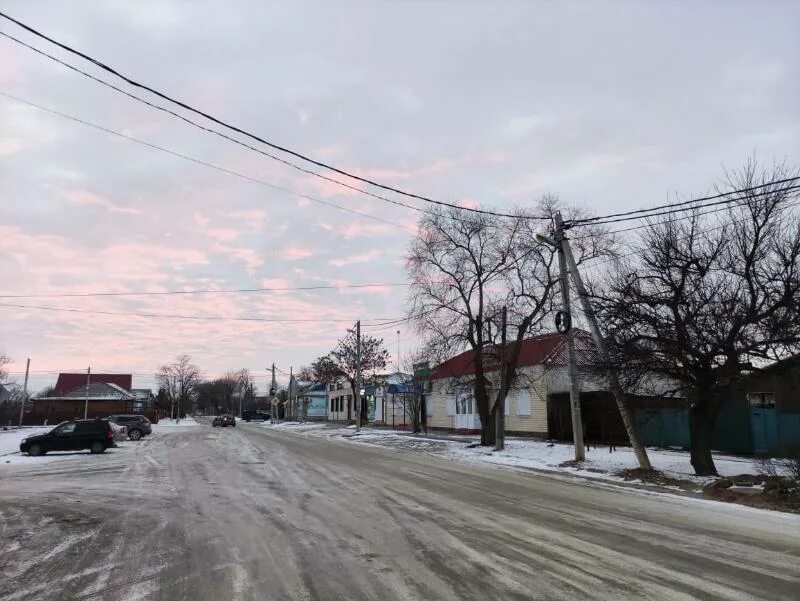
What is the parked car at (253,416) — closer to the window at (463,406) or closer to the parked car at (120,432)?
the parked car at (120,432)

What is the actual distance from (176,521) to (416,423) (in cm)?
3213

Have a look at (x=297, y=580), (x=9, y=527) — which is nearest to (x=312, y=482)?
(x=9, y=527)

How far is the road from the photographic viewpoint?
6.02 metres

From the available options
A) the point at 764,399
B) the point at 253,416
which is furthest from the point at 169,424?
the point at 764,399

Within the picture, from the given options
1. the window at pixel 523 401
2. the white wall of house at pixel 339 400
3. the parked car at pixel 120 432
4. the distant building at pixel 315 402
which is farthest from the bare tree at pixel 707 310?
the distant building at pixel 315 402

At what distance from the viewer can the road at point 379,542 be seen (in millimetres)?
6016

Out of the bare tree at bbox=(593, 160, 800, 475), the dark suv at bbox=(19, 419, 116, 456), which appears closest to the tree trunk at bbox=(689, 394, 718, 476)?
the bare tree at bbox=(593, 160, 800, 475)

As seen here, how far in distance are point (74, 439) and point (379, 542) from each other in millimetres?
22699

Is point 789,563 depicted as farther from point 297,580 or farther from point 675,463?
point 675,463

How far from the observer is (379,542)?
8.04 meters

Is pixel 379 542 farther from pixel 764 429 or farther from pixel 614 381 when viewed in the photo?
pixel 764 429

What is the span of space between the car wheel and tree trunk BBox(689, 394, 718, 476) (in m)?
25.5

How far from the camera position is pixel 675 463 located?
18.9 m

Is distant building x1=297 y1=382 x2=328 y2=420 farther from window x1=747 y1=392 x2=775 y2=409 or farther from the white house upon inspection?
window x1=747 y1=392 x2=775 y2=409
